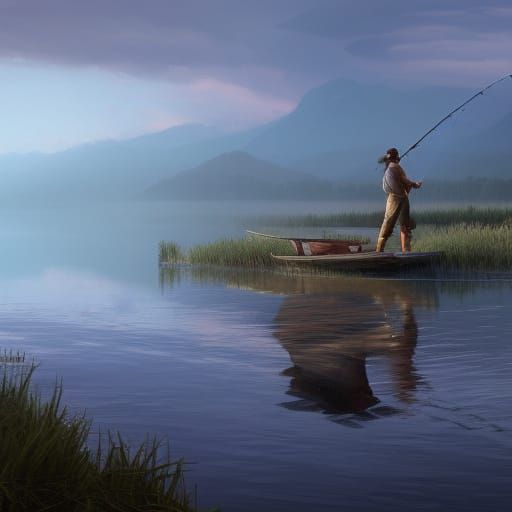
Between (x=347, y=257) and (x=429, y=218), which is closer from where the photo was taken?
(x=347, y=257)

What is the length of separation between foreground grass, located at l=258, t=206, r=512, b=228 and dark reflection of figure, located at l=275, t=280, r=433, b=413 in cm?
1228

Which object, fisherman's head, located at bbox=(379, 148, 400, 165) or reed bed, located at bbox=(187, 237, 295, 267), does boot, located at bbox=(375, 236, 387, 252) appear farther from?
reed bed, located at bbox=(187, 237, 295, 267)

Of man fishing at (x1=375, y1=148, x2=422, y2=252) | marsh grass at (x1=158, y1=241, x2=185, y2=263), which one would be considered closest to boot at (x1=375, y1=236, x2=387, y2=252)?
man fishing at (x1=375, y1=148, x2=422, y2=252)

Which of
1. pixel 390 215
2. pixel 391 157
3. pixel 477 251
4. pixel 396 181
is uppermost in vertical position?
pixel 391 157

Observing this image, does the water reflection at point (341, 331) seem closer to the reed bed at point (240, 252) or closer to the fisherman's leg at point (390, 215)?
the fisherman's leg at point (390, 215)

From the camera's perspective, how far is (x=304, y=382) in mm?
11438

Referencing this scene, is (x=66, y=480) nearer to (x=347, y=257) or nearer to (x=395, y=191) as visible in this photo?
(x=395, y=191)

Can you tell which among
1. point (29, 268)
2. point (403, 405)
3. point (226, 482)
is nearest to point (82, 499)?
point (226, 482)

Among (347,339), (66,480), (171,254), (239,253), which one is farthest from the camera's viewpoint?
(171,254)

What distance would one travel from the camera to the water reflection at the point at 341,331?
10797 millimetres

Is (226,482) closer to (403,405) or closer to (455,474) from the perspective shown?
(455,474)

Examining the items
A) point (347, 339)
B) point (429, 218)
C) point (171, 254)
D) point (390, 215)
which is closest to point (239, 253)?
point (171, 254)

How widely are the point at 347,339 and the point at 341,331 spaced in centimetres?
99

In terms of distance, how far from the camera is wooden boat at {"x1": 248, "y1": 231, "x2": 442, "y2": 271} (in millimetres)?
24531
